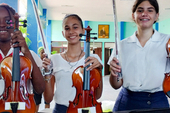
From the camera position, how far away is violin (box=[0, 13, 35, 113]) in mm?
807

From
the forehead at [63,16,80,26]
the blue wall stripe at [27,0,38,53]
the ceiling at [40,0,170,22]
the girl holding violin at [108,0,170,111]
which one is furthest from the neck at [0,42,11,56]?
the ceiling at [40,0,170,22]

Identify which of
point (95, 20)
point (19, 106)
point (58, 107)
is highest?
point (95, 20)

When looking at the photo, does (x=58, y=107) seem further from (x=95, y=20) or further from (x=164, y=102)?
(x=95, y=20)

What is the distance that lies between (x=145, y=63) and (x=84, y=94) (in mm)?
497

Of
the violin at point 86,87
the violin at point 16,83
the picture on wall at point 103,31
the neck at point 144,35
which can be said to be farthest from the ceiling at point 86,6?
the violin at point 16,83

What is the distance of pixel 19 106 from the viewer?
80 cm

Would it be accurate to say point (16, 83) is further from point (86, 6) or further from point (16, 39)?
point (86, 6)

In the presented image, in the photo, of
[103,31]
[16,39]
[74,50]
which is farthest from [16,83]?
[103,31]

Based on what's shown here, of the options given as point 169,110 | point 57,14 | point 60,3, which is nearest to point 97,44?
point 57,14

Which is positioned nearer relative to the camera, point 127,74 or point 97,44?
point 127,74

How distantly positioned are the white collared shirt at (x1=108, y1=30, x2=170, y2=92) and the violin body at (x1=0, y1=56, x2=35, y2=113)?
592mm

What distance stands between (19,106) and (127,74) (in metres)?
0.74

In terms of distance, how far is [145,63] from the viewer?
1.24 m

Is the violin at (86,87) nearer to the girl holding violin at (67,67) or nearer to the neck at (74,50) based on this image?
the girl holding violin at (67,67)
